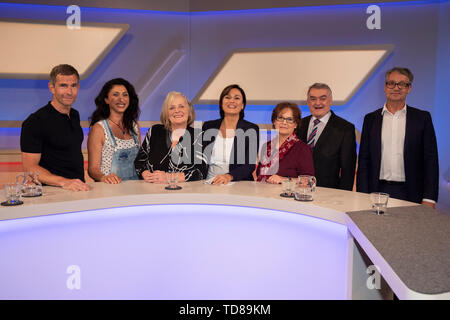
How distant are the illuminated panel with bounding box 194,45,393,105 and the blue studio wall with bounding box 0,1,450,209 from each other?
12 centimetres

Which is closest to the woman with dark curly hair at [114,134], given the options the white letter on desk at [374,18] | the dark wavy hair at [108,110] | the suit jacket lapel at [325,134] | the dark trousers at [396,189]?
the dark wavy hair at [108,110]

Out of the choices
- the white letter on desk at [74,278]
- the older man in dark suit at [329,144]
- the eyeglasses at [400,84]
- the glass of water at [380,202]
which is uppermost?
the eyeglasses at [400,84]

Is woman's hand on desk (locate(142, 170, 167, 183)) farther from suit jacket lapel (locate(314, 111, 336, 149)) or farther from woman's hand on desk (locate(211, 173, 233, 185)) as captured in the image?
suit jacket lapel (locate(314, 111, 336, 149))

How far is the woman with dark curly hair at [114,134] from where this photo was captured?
2947mm

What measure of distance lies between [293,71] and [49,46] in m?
3.10

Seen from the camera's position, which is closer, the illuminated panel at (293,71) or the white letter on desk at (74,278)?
the white letter on desk at (74,278)

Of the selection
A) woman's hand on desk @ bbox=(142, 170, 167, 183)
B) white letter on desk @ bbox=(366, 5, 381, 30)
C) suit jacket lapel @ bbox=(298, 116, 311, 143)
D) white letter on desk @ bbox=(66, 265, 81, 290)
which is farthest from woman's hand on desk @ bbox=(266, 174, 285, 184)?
white letter on desk @ bbox=(366, 5, 381, 30)

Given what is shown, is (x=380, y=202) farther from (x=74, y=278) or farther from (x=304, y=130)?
(x=74, y=278)

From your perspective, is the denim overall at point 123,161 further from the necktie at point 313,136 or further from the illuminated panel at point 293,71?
the illuminated panel at point 293,71

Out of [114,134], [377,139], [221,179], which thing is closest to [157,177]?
[221,179]

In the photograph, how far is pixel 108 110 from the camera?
3.12 metres

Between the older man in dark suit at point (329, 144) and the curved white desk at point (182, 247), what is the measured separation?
0.77 meters

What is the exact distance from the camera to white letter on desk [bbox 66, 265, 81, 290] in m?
1.82
